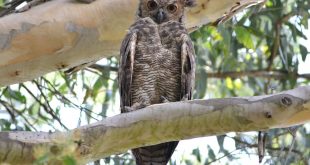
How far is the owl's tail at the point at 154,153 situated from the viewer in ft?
9.98

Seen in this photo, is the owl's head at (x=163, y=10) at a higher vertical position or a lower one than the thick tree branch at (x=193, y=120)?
higher

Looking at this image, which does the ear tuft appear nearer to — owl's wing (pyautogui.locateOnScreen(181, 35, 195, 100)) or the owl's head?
the owl's head

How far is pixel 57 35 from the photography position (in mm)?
3004

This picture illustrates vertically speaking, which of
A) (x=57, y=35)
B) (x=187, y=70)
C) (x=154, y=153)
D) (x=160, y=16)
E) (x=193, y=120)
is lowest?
(x=154, y=153)

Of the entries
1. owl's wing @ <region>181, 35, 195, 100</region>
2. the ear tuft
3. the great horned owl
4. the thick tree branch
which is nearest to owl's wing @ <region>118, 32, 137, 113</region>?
the great horned owl

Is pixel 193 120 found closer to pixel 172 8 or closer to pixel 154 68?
pixel 154 68

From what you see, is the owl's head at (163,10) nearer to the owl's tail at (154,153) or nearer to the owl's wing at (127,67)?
the owl's wing at (127,67)

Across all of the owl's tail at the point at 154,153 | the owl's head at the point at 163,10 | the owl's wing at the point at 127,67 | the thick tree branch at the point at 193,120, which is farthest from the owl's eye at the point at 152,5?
the thick tree branch at the point at 193,120

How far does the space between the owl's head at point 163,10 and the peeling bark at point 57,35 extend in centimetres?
31

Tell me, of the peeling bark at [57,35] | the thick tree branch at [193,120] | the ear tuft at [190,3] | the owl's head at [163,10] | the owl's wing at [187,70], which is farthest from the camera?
the owl's head at [163,10]

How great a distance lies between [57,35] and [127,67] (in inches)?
15.5

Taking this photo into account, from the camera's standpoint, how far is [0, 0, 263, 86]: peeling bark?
2.94 meters

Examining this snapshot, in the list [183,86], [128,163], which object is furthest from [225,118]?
[128,163]

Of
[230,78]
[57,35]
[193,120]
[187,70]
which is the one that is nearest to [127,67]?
[187,70]
